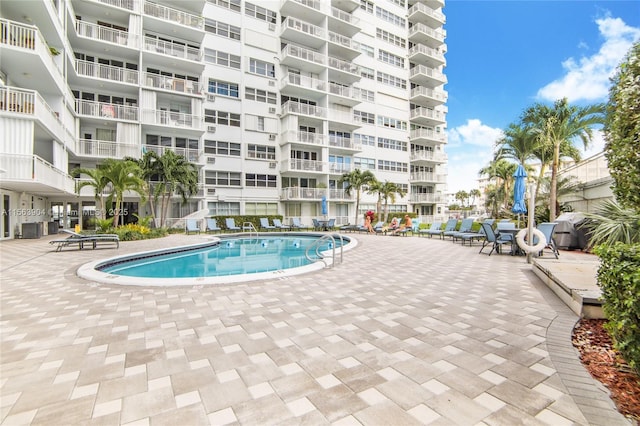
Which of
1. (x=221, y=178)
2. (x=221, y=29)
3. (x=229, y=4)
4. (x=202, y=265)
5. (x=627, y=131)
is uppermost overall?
(x=229, y=4)

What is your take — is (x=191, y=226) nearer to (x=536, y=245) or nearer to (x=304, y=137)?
(x=304, y=137)

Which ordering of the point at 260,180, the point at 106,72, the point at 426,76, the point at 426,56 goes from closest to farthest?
the point at 106,72 → the point at 260,180 → the point at 426,76 → the point at 426,56

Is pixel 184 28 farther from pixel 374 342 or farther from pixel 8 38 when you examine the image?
pixel 374 342

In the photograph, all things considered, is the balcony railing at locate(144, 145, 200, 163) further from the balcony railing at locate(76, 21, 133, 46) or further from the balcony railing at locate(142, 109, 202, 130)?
the balcony railing at locate(76, 21, 133, 46)

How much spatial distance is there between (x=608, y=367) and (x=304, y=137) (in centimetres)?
2464

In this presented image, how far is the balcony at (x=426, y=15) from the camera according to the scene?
34.1m

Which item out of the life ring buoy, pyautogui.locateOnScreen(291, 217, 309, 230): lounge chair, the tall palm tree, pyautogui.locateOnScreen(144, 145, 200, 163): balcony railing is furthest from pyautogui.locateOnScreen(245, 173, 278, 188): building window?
the life ring buoy

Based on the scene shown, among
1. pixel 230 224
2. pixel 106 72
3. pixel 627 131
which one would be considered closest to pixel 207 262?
pixel 627 131

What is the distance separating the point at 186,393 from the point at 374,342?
187cm

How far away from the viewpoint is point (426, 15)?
34312 mm

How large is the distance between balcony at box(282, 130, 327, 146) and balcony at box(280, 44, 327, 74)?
19.9 ft

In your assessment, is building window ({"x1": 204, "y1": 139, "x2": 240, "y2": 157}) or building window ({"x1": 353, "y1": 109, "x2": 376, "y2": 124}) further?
building window ({"x1": 353, "y1": 109, "x2": 376, "y2": 124})

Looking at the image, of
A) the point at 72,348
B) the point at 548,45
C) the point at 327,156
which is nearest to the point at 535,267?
the point at 72,348

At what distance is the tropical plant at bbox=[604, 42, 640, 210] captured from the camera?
9.07 ft
